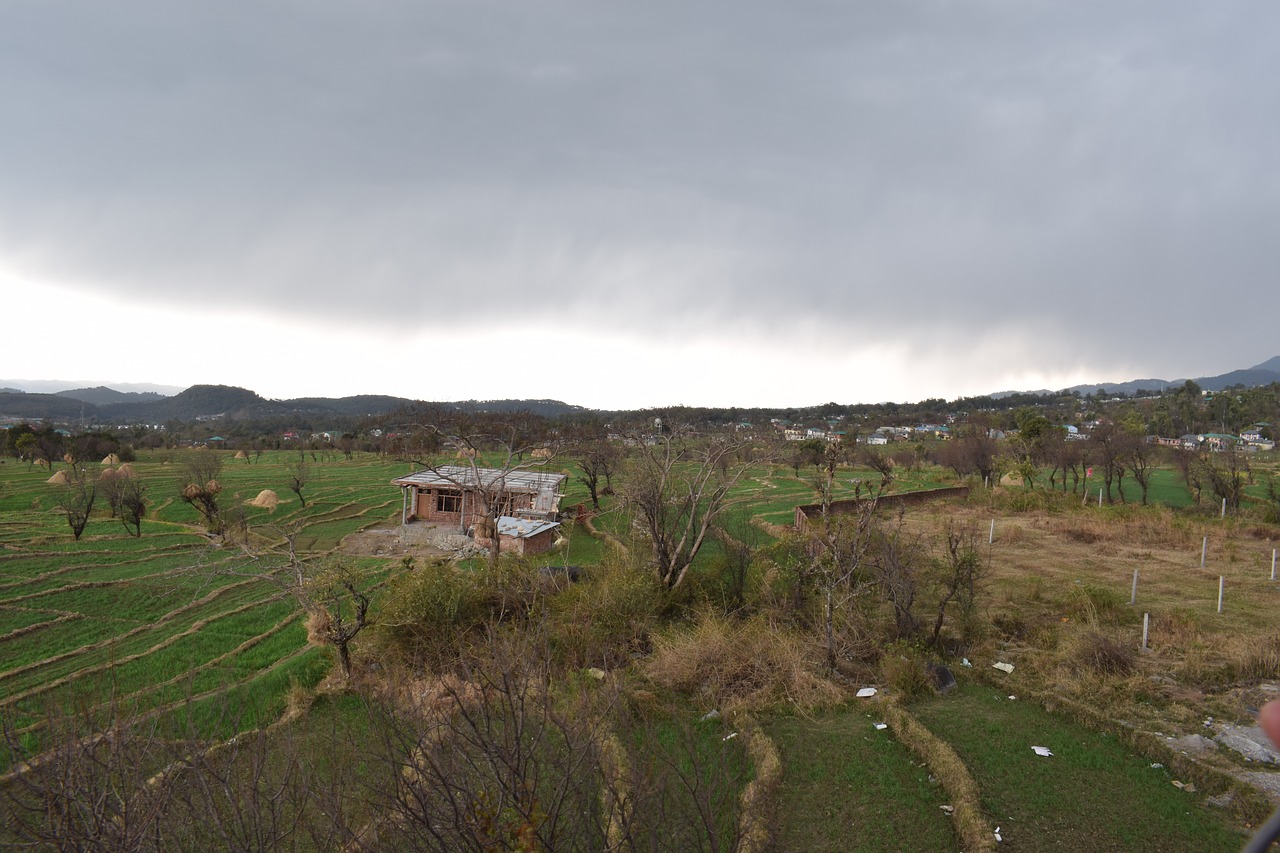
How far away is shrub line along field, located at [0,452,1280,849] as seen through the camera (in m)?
7.74

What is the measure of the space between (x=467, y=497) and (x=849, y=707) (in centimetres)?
2439

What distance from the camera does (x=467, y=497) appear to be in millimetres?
31859

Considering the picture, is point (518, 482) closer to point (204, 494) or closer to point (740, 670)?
point (204, 494)

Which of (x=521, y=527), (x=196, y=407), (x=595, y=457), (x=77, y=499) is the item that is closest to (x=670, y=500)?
(x=521, y=527)

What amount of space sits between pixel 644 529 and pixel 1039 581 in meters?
10.7

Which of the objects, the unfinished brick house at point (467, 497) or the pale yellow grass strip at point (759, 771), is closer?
the pale yellow grass strip at point (759, 771)

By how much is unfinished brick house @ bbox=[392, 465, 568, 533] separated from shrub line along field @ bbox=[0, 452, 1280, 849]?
8.21ft

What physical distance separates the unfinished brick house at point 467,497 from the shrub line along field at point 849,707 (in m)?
2.50

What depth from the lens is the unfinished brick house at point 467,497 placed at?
29.5 meters

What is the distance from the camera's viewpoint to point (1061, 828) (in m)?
7.31

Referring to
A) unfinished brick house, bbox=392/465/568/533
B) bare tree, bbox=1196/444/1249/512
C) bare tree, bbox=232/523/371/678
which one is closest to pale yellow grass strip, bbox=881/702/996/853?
bare tree, bbox=232/523/371/678

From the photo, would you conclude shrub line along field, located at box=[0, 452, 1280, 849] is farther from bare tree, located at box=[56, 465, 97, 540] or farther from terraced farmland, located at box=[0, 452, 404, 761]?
bare tree, located at box=[56, 465, 97, 540]

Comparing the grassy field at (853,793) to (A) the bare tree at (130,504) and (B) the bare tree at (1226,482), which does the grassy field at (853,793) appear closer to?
(B) the bare tree at (1226,482)

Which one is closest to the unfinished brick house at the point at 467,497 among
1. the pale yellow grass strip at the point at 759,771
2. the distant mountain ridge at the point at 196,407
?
the pale yellow grass strip at the point at 759,771
